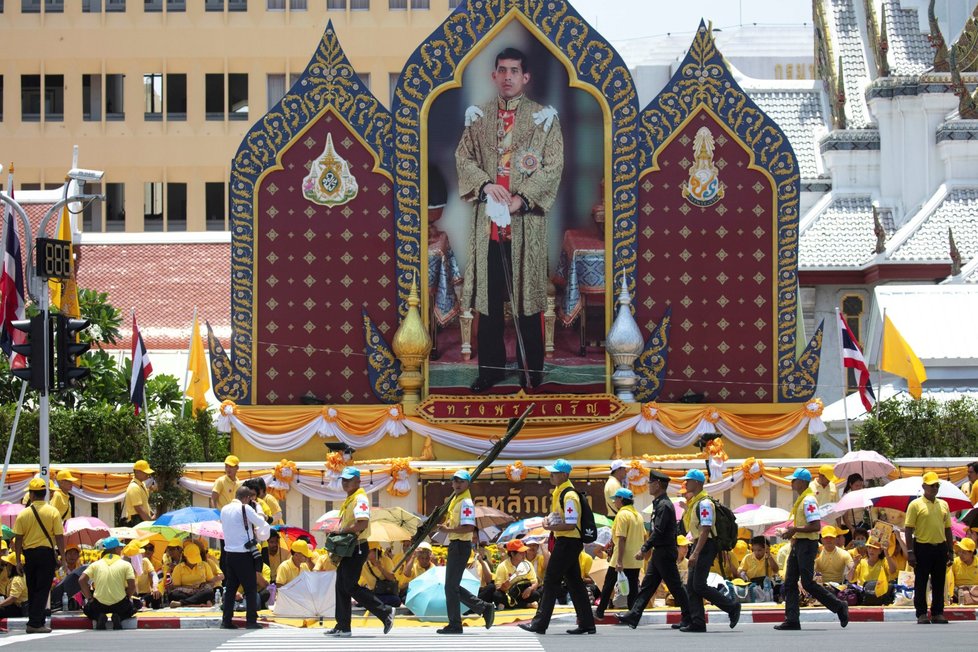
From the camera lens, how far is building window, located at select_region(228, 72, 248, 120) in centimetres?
6675

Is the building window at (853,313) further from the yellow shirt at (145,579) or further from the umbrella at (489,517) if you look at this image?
the yellow shirt at (145,579)

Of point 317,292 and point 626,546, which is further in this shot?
point 317,292

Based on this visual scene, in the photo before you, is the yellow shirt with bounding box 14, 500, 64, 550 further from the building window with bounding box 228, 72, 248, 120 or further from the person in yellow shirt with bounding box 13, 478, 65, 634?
the building window with bounding box 228, 72, 248, 120

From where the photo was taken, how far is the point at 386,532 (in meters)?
23.6

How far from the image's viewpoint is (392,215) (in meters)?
30.8

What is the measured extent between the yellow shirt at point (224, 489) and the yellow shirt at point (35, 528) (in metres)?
5.32

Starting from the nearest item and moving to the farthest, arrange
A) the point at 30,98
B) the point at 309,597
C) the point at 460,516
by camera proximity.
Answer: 1. the point at 460,516
2. the point at 309,597
3. the point at 30,98

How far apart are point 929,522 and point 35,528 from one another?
383 inches

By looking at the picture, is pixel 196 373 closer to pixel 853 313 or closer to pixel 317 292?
pixel 317 292

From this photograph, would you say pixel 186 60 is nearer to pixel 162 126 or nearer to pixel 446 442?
pixel 162 126

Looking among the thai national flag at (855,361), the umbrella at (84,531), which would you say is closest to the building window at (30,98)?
the thai national flag at (855,361)

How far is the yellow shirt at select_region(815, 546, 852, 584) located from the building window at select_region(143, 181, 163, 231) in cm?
4610

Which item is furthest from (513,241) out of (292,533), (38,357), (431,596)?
(431,596)

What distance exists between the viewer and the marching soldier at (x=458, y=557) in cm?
2056
